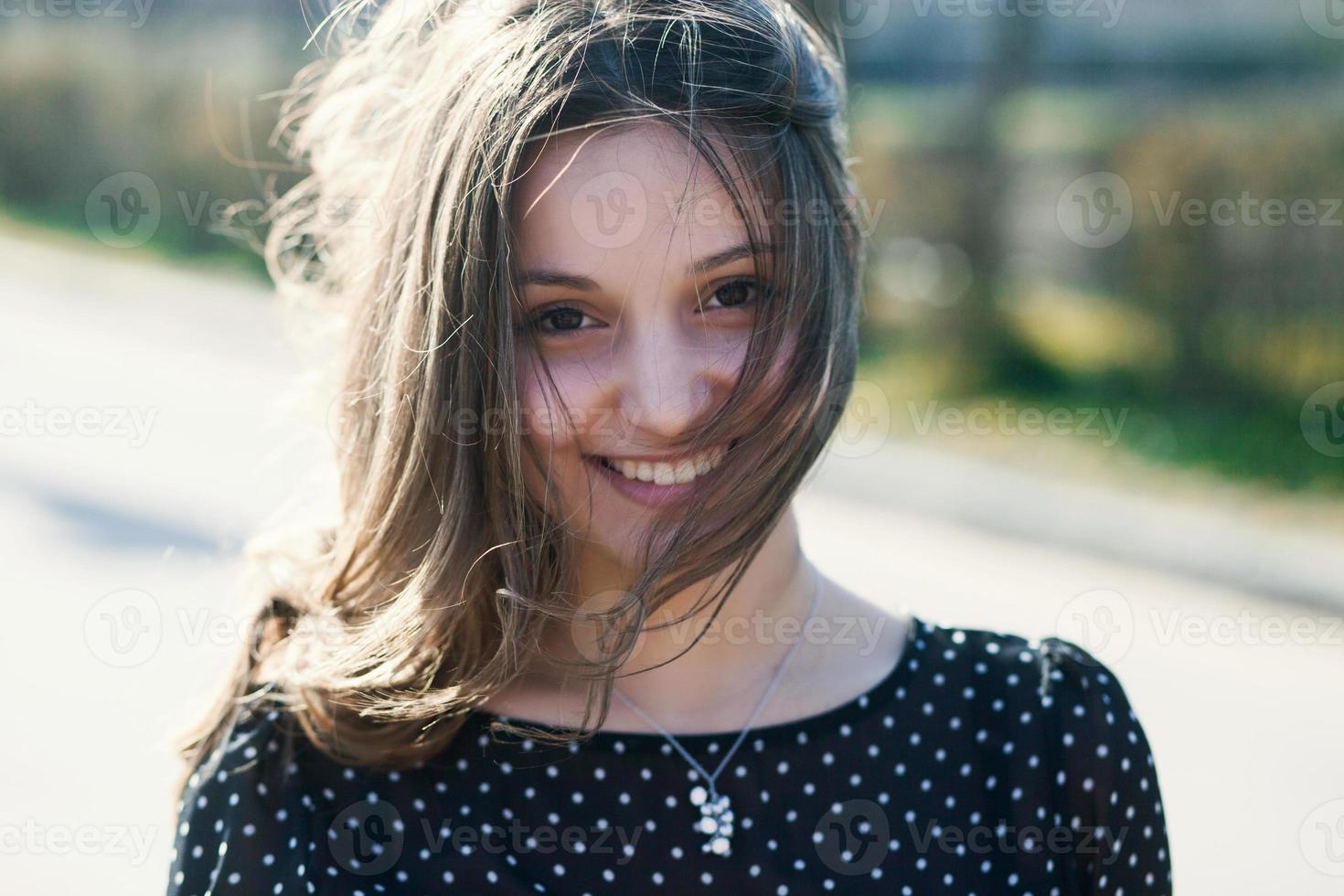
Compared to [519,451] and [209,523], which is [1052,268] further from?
[519,451]

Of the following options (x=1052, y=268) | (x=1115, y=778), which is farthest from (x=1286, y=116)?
(x=1115, y=778)

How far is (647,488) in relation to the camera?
148cm

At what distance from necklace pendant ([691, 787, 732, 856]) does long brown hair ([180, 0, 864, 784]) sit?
0.16 metres

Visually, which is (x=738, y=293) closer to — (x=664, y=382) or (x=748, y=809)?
(x=664, y=382)

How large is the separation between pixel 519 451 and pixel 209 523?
15.1ft

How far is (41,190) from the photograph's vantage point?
13.2 meters

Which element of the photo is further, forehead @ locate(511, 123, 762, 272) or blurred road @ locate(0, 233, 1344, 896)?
blurred road @ locate(0, 233, 1344, 896)

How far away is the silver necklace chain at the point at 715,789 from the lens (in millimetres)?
1546

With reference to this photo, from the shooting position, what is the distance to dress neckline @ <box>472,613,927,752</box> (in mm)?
1598

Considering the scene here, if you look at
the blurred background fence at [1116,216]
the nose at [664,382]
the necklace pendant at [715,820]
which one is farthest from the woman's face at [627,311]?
→ the blurred background fence at [1116,216]

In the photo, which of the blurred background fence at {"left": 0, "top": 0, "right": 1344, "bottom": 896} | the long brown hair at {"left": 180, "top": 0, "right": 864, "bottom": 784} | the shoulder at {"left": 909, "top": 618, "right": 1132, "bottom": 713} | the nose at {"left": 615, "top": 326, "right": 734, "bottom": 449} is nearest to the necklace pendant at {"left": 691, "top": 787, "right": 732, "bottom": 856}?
the long brown hair at {"left": 180, "top": 0, "right": 864, "bottom": 784}

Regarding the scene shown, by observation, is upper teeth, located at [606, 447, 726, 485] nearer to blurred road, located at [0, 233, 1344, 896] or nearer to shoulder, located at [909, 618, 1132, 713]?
shoulder, located at [909, 618, 1132, 713]

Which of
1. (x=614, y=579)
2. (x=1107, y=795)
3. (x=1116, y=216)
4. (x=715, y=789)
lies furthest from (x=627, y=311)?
(x=1116, y=216)

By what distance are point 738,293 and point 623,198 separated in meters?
0.18
